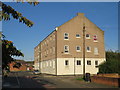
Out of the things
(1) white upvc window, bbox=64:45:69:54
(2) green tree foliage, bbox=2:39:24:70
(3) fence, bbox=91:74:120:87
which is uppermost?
(1) white upvc window, bbox=64:45:69:54

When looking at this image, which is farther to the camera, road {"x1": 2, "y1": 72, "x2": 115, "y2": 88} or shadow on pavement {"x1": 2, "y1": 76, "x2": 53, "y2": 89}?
road {"x1": 2, "y1": 72, "x2": 115, "y2": 88}

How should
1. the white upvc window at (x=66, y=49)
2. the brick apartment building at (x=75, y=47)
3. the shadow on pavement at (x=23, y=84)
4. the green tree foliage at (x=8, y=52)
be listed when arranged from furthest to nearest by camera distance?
the white upvc window at (x=66, y=49)
the brick apartment building at (x=75, y=47)
the shadow on pavement at (x=23, y=84)
the green tree foliage at (x=8, y=52)

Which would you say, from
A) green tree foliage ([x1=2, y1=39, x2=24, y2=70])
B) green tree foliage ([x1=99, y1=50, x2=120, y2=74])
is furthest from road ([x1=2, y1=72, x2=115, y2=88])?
green tree foliage ([x1=2, y1=39, x2=24, y2=70])

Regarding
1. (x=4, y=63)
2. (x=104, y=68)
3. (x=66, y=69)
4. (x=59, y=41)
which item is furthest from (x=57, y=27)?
(x=4, y=63)

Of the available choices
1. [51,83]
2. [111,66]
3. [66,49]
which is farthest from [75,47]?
[51,83]

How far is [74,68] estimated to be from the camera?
152 ft

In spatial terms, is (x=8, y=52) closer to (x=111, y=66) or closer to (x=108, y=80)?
(x=108, y=80)

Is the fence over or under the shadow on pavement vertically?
over

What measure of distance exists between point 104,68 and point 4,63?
25.0 metres

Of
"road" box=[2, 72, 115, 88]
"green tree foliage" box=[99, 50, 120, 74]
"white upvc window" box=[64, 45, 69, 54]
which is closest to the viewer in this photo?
"road" box=[2, 72, 115, 88]

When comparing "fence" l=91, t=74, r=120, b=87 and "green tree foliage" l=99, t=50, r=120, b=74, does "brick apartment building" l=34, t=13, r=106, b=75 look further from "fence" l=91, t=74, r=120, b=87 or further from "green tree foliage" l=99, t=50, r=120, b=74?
"fence" l=91, t=74, r=120, b=87

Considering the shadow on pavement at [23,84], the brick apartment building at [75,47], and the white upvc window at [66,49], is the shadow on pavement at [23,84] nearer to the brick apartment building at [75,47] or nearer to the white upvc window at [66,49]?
the brick apartment building at [75,47]

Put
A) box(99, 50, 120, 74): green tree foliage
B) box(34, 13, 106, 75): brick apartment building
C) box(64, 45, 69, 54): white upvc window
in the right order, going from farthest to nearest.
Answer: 1. box(64, 45, 69, 54): white upvc window
2. box(34, 13, 106, 75): brick apartment building
3. box(99, 50, 120, 74): green tree foliage

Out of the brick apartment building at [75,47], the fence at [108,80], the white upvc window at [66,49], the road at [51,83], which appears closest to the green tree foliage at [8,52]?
the road at [51,83]
